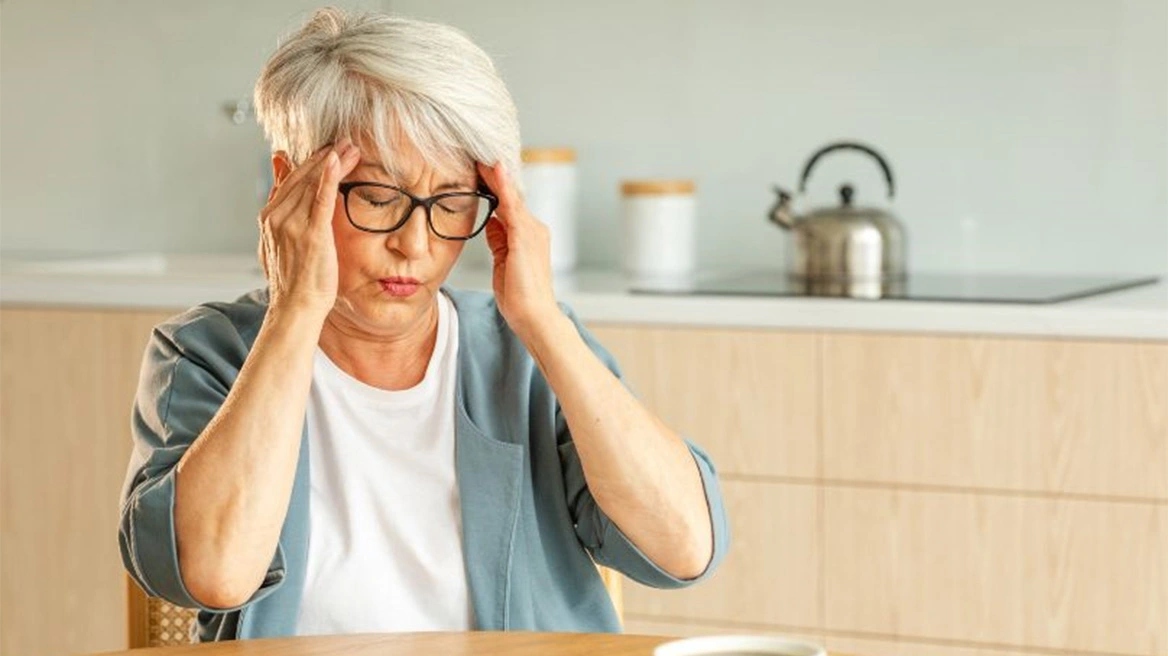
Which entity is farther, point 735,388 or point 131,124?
point 131,124

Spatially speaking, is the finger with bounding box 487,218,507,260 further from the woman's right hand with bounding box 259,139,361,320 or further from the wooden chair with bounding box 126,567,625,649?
the wooden chair with bounding box 126,567,625,649

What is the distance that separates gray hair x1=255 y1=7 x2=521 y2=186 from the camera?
1.72 meters

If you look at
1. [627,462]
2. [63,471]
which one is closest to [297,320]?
[627,462]

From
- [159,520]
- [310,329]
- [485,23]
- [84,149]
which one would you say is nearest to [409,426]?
[310,329]

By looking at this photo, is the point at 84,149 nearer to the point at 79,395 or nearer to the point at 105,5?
the point at 105,5

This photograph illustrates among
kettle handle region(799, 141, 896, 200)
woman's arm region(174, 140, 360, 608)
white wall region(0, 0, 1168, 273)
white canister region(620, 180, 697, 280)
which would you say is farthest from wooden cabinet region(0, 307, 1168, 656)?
woman's arm region(174, 140, 360, 608)

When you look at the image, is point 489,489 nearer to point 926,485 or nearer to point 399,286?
point 399,286

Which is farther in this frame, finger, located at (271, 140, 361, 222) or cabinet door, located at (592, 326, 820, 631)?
cabinet door, located at (592, 326, 820, 631)

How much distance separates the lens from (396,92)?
1723mm

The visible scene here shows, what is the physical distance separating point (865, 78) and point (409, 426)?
1.79 meters

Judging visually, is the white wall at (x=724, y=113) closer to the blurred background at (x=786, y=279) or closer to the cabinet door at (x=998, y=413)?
the blurred background at (x=786, y=279)

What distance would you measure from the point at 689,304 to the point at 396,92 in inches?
51.3

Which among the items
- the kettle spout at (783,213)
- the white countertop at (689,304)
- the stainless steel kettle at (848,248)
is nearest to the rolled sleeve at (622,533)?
the white countertop at (689,304)

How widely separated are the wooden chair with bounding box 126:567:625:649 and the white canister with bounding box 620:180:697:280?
1.55m
